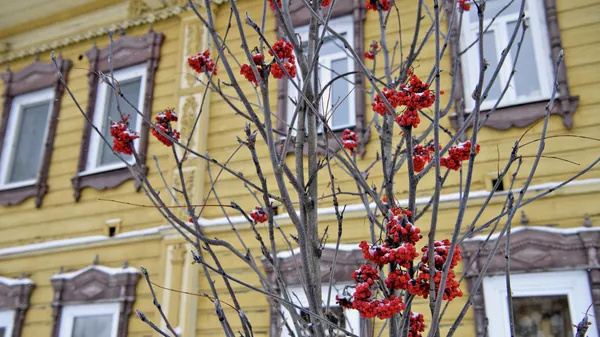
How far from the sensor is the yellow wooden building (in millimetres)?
4457

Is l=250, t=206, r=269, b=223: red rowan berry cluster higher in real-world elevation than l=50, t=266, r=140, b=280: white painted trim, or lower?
lower

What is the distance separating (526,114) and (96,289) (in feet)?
15.5

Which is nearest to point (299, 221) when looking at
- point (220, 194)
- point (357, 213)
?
point (357, 213)

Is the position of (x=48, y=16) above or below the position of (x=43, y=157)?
above

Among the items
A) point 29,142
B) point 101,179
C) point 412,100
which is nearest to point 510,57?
point 412,100

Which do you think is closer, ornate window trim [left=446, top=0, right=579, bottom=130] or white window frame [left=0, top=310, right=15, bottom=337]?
ornate window trim [left=446, top=0, right=579, bottom=130]

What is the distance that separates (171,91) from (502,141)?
3.80 metres

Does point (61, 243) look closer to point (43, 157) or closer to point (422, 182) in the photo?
point (43, 157)

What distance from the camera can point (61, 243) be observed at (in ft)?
20.9

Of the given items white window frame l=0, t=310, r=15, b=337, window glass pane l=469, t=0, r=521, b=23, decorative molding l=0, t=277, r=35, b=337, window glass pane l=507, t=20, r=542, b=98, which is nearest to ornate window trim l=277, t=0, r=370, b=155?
window glass pane l=469, t=0, r=521, b=23

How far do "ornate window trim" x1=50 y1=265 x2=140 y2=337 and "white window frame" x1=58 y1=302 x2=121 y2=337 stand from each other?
1.7 inches

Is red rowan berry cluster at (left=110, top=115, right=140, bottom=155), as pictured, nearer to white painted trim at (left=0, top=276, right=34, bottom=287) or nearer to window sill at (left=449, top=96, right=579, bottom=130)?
window sill at (left=449, top=96, right=579, bottom=130)

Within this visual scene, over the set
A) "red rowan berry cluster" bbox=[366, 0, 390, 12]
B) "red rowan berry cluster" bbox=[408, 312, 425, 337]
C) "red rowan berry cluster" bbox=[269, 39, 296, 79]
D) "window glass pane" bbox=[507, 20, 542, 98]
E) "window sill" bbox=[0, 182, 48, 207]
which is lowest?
"red rowan berry cluster" bbox=[408, 312, 425, 337]

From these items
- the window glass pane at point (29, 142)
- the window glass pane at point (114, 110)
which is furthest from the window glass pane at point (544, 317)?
the window glass pane at point (29, 142)
